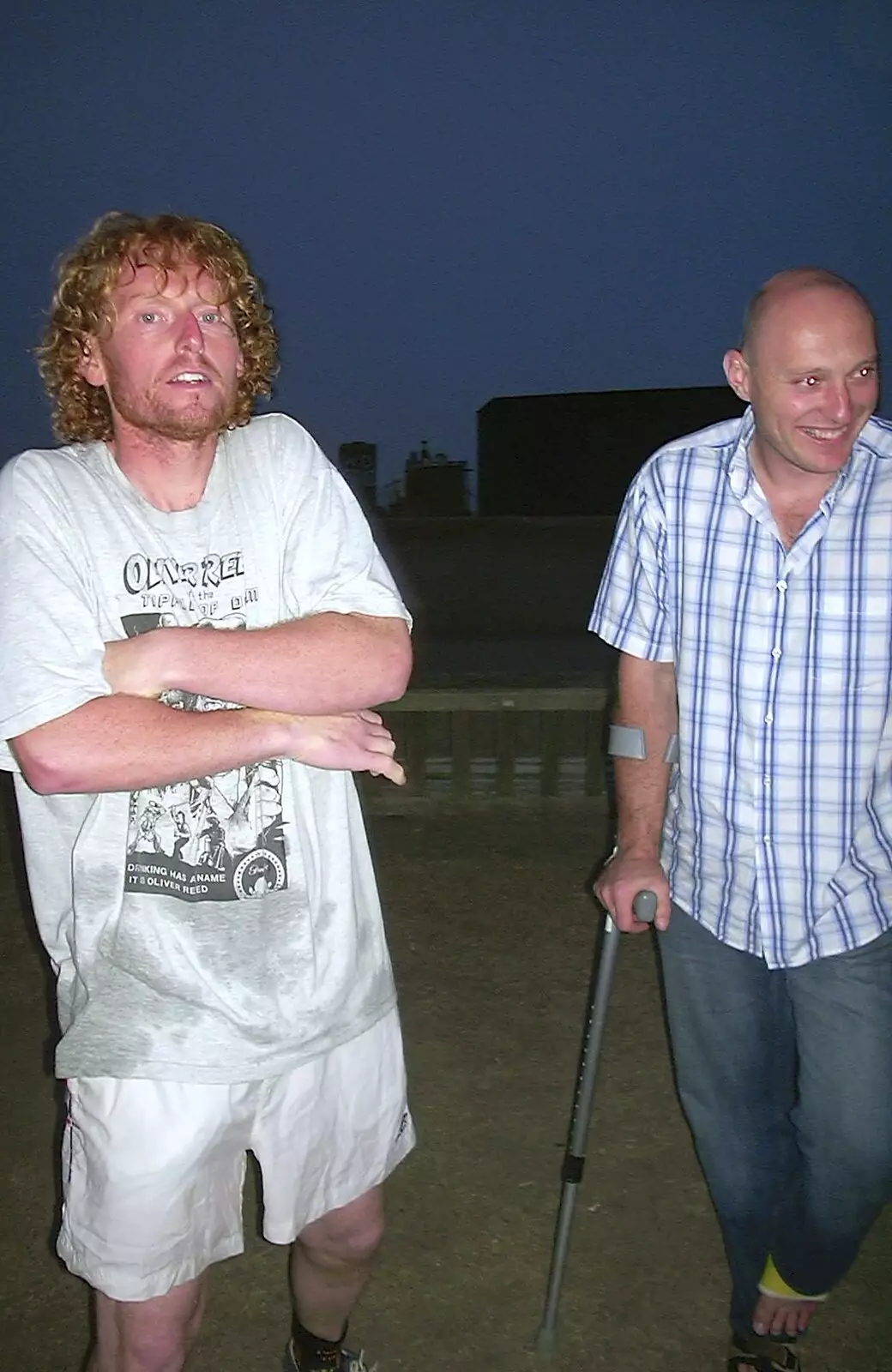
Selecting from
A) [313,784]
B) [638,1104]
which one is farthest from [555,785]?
[313,784]

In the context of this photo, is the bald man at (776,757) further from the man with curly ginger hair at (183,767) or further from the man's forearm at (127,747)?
the man's forearm at (127,747)

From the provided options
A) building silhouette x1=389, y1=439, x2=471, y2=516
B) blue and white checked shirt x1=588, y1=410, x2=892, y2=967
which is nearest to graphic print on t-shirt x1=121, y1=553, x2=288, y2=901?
blue and white checked shirt x1=588, y1=410, x2=892, y2=967

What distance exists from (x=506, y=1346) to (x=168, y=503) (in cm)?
197

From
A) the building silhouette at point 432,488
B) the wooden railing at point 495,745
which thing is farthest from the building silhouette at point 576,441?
the wooden railing at point 495,745

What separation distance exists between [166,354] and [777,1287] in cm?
224

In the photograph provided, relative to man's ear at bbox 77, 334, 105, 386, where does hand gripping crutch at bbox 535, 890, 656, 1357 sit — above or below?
below

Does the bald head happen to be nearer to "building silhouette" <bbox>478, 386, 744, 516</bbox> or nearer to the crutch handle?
the crutch handle

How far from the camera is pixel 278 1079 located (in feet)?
6.68

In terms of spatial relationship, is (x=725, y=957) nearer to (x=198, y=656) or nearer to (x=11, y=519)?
(x=198, y=656)

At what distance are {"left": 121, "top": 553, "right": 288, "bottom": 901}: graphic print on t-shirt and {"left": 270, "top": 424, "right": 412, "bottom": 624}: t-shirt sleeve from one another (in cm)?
13

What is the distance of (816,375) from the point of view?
2078 millimetres

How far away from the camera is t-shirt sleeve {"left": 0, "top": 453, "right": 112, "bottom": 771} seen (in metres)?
1.80

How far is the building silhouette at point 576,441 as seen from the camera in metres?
13.3

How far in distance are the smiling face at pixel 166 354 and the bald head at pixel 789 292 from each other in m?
0.95
